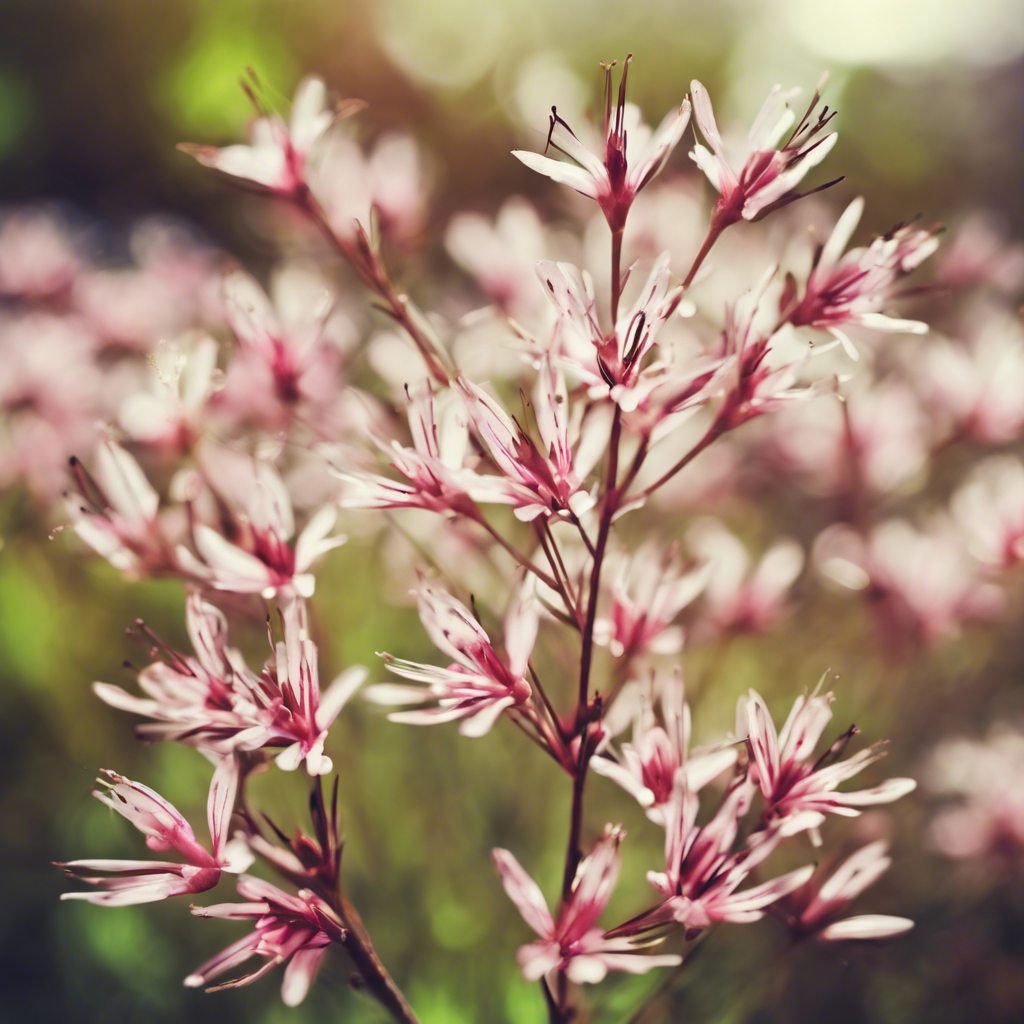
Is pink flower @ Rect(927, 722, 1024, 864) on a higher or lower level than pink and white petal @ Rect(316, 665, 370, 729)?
lower

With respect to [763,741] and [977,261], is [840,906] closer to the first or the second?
[763,741]

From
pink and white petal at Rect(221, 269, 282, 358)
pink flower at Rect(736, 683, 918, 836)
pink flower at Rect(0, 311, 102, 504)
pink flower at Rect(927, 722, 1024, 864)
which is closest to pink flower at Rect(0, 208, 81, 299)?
pink flower at Rect(0, 311, 102, 504)

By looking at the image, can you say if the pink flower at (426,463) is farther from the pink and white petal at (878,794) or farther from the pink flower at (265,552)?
the pink and white petal at (878,794)

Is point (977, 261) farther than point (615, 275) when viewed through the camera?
Yes

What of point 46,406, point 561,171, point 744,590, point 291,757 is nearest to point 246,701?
point 291,757

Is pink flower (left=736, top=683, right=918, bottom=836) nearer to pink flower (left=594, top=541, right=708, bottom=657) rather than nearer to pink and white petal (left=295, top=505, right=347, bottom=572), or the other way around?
pink flower (left=594, top=541, right=708, bottom=657)

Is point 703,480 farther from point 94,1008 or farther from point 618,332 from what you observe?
point 94,1008

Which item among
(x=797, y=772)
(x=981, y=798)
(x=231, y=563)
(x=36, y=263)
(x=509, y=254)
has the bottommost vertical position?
(x=981, y=798)
